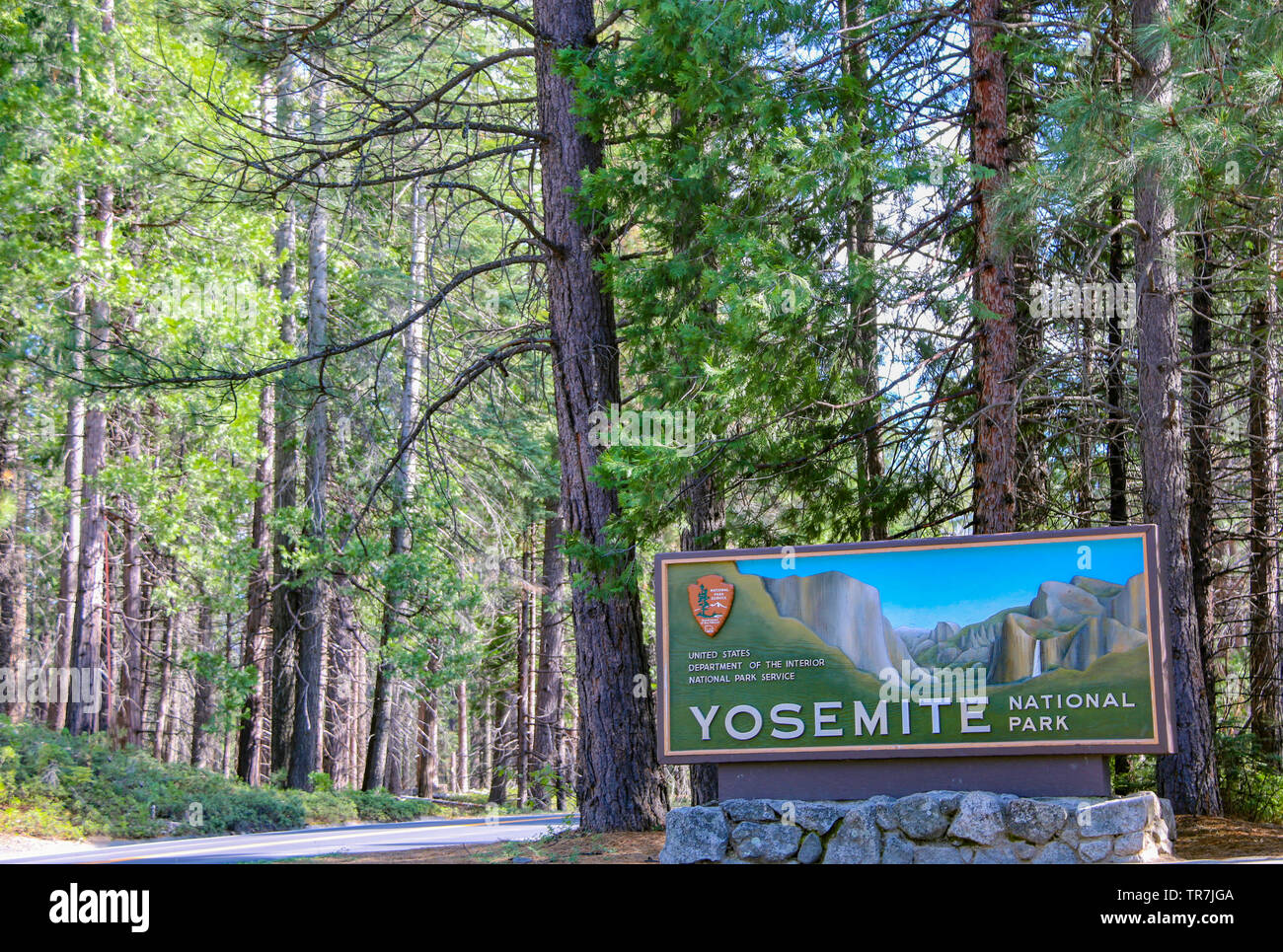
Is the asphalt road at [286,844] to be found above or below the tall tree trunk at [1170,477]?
below

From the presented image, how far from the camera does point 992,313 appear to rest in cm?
900

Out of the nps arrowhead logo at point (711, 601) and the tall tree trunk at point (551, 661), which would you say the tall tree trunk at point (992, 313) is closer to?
the nps arrowhead logo at point (711, 601)

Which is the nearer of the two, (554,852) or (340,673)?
(554,852)

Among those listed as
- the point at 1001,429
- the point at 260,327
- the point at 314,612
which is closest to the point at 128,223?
the point at 260,327

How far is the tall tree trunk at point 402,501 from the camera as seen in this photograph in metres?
18.3

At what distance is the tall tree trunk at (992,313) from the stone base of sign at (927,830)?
2.55m

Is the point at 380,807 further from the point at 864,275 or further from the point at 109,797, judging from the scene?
the point at 864,275

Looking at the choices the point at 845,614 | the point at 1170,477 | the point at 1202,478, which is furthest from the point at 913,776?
the point at 1202,478

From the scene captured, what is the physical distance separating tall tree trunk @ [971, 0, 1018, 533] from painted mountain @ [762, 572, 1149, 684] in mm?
1445

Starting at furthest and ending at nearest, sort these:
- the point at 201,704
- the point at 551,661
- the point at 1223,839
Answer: the point at 201,704
the point at 551,661
the point at 1223,839

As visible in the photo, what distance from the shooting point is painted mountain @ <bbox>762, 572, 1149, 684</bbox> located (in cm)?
759

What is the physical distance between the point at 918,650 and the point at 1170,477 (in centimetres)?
390

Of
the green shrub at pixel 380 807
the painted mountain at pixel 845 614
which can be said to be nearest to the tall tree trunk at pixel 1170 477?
the painted mountain at pixel 845 614

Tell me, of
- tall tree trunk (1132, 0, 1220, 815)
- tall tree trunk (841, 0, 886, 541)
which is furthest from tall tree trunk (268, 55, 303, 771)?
tall tree trunk (1132, 0, 1220, 815)
